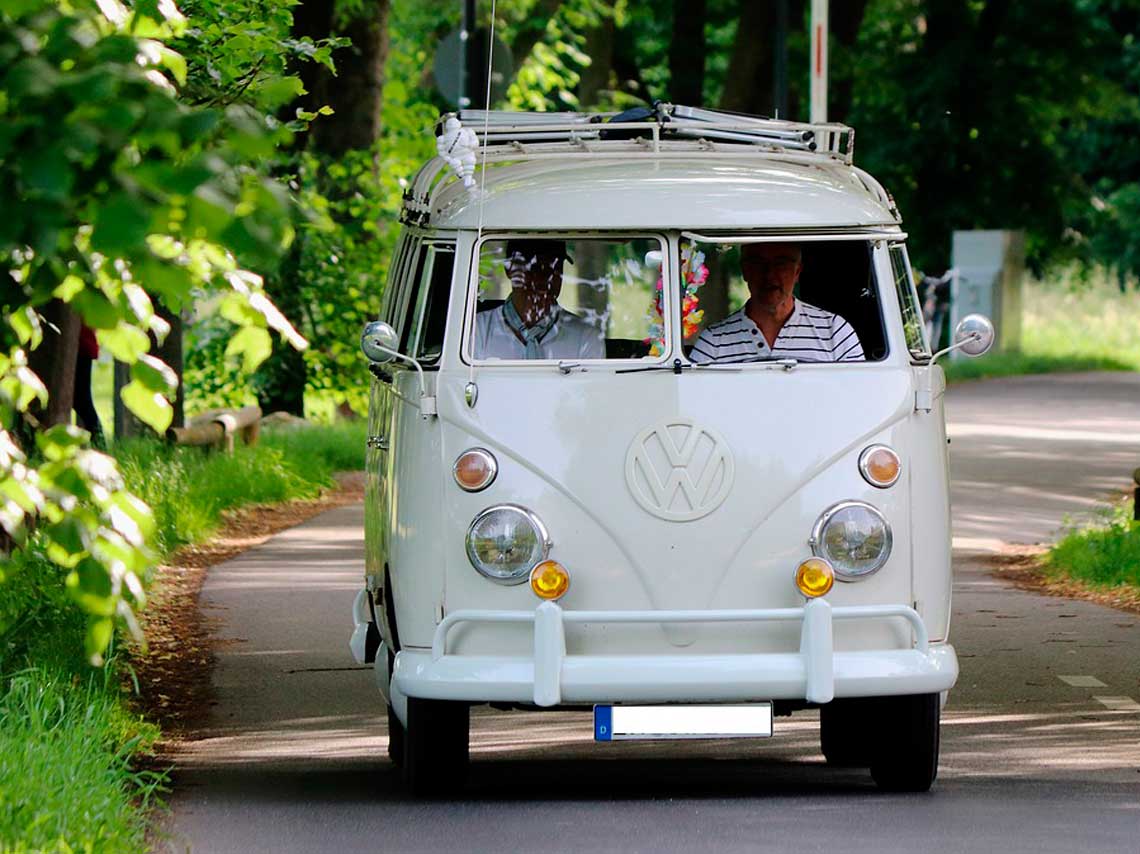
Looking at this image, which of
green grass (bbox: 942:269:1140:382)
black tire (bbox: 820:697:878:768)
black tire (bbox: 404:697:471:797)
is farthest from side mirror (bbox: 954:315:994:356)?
green grass (bbox: 942:269:1140:382)

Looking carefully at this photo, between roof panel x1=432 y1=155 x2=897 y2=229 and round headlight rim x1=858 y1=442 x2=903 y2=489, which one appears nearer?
round headlight rim x1=858 y1=442 x2=903 y2=489

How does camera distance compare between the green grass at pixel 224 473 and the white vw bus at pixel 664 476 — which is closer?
the white vw bus at pixel 664 476

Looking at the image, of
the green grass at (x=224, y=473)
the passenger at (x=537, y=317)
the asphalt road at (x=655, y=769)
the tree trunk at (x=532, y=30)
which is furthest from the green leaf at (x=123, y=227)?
the tree trunk at (x=532, y=30)

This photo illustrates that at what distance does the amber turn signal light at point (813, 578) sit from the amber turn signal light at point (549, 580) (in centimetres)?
74

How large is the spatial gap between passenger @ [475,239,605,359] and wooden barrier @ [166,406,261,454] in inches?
416

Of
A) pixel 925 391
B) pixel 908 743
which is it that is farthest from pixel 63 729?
pixel 925 391

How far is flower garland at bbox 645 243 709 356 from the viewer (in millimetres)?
8734

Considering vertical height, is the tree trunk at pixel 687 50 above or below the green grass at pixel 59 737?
above

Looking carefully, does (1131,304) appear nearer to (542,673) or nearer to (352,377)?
(352,377)

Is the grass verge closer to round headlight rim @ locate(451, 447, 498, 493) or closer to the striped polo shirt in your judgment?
round headlight rim @ locate(451, 447, 498, 493)

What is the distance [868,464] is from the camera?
8.38m

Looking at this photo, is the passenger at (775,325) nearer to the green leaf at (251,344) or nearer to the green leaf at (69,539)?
the green leaf at (251,344)

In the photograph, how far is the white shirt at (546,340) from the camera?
8758 millimetres

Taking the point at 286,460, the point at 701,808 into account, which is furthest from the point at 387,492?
the point at 286,460
